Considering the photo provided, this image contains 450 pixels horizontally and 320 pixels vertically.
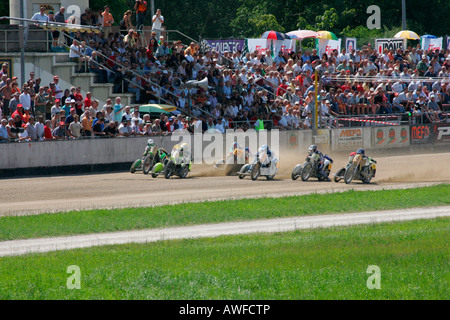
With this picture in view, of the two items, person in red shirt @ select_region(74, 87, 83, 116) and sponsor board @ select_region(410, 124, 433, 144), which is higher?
person in red shirt @ select_region(74, 87, 83, 116)

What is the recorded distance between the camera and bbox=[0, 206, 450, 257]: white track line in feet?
44.1

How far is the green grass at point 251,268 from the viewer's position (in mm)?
9008

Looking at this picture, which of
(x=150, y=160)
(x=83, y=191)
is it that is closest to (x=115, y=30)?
(x=150, y=160)

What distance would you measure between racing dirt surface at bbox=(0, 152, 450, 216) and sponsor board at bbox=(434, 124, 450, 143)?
29.9ft

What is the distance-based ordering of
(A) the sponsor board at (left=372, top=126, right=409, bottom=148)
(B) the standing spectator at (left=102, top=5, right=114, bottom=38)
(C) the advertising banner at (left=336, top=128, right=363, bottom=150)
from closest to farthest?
(B) the standing spectator at (left=102, top=5, right=114, bottom=38), (C) the advertising banner at (left=336, top=128, right=363, bottom=150), (A) the sponsor board at (left=372, top=126, right=409, bottom=148)

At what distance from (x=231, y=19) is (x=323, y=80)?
128ft

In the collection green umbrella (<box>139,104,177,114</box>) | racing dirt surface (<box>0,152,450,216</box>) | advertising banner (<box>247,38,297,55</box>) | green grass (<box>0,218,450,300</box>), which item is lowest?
green grass (<box>0,218,450,300</box>)

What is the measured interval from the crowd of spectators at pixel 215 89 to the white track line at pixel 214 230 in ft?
37.9

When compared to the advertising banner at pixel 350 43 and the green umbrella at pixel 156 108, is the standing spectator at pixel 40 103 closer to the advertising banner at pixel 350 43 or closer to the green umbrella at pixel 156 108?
the green umbrella at pixel 156 108

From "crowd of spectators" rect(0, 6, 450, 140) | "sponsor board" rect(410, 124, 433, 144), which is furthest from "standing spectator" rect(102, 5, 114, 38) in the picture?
"sponsor board" rect(410, 124, 433, 144)

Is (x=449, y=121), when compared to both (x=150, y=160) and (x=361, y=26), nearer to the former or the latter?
(x=150, y=160)

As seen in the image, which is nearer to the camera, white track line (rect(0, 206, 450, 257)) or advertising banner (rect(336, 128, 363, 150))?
white track line (rect(0, 206, 450, 257))

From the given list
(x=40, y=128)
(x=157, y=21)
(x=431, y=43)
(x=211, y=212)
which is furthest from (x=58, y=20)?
(x=431, y=43)

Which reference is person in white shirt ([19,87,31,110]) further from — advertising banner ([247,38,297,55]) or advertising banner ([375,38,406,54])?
advertising banner ([375,38,406,54])
